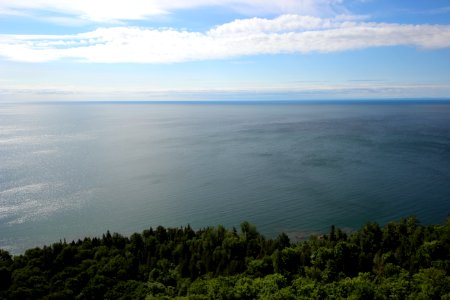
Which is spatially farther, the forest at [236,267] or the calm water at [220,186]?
the calm water at [220,186]

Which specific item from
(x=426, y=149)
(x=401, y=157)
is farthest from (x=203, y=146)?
(x=426, y=149)

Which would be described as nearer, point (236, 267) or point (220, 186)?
point (236, 267)

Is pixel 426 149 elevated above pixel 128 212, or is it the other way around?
pixel 426 149

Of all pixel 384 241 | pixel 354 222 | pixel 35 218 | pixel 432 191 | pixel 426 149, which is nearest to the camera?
pixel 384 241

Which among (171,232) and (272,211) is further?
(272,211)

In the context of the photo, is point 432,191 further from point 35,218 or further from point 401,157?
point 35,218

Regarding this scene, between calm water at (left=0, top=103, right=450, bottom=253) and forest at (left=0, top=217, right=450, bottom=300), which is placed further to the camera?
calm water at (left=0, top=103, right=450, bottom=253)

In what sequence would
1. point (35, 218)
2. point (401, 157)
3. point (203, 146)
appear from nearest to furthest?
point (35, 218) < point (401, 157) < point (203, 146)

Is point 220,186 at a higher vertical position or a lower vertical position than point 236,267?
higher
